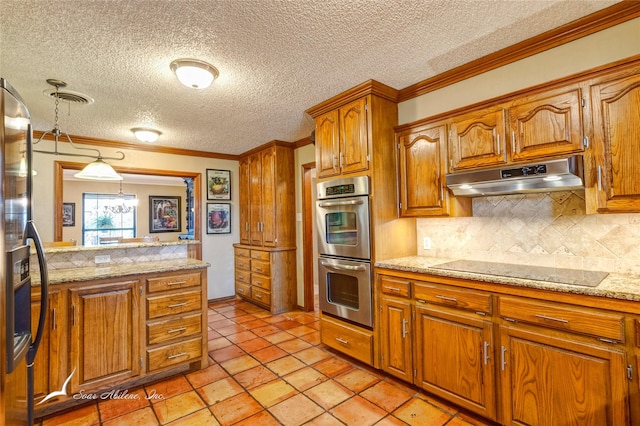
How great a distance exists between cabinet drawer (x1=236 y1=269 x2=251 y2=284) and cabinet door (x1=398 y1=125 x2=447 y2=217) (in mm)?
2996

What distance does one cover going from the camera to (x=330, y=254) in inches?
116

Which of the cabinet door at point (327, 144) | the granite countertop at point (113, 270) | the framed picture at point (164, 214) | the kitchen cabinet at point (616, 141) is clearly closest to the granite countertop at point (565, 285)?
the kitchen cabinet at point (616, 141)

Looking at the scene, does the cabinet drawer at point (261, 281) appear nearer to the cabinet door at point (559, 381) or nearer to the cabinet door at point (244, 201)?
the cabinet door at point (244, 201)

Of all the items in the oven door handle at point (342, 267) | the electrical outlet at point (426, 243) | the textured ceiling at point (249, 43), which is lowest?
the oven door handle at point (342, 267)

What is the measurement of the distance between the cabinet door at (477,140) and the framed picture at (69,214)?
905 centimetres

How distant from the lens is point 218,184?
526cm

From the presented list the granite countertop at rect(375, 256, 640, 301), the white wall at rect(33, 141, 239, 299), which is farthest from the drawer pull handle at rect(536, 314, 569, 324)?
the white wall at rect(33, 141, 239, 299)

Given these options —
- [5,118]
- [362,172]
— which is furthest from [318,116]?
[5,118]

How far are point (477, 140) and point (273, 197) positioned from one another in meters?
2.85

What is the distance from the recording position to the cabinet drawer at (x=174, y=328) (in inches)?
97.3

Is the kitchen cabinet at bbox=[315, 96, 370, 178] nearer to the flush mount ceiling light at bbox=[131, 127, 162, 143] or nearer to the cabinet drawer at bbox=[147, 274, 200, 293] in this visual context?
the cabinet drawer at bbox=[147, 274, 200, 293]

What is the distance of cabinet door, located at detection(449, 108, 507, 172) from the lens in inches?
84.0

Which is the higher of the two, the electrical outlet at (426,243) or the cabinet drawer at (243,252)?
the electrical outlet at (426,243)

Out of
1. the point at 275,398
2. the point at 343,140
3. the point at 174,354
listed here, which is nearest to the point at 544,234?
the point at 343,140
